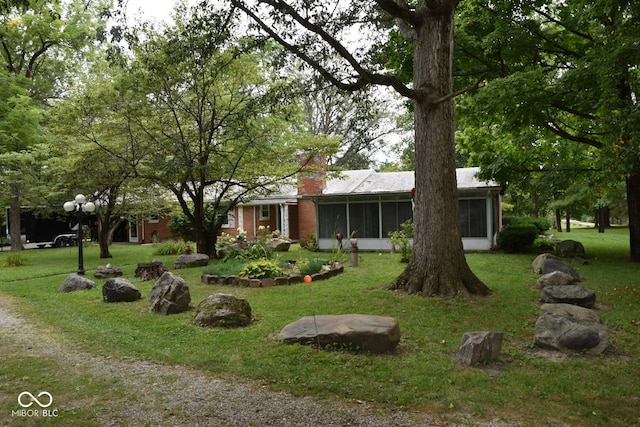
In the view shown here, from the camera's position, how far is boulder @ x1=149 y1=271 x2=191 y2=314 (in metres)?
7.46

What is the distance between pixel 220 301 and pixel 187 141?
8.03m

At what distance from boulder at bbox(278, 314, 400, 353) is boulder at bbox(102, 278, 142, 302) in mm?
4454

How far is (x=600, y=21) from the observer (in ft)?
39.7

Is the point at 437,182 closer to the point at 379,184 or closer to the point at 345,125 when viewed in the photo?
the point at 379,184

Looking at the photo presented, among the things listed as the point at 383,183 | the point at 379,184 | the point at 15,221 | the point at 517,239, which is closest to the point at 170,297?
the point at 517,239

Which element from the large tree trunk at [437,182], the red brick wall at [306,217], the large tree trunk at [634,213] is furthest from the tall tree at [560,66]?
the red brick wall at [306,217]

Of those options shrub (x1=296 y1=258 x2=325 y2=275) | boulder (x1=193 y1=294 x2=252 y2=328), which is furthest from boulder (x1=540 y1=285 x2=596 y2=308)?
shrub (x1=296 y1=258 x2=325 y2=275)

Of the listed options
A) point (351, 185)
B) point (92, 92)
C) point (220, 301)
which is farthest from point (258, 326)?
point (351, 185)

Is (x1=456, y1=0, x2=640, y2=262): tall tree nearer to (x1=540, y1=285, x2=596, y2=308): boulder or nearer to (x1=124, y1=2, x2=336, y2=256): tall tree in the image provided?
(x1=540, y1=285, x2=596, y2=308): boulder

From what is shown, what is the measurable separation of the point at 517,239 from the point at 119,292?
42.9 ft

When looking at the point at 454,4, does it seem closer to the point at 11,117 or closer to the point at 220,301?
the point at 220,301

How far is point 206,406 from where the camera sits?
3.75 metres

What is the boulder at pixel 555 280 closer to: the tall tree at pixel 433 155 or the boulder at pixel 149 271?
the tall tree at pixel 433 155

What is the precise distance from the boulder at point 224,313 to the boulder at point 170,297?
91 centimetres
